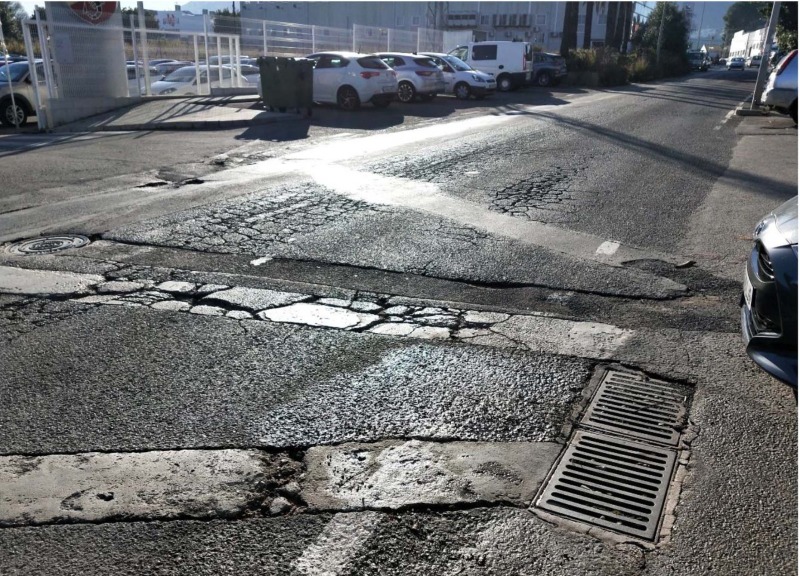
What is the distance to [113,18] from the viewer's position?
62.2ft

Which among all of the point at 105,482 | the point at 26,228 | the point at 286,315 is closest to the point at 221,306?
the point at 286,315

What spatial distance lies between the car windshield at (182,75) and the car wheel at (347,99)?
5.36 meters

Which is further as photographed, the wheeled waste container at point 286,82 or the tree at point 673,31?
the tree at point 673,31

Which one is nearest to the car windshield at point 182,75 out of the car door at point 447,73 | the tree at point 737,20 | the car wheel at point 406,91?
the car wheel at point 406,91

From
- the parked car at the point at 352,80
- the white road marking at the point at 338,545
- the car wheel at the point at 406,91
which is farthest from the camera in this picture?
the car wheel at the point at 406,91

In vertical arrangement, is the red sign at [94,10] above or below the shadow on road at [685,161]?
above

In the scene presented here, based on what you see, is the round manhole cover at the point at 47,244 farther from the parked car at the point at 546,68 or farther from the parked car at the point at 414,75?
the parked car at the point at 546,68

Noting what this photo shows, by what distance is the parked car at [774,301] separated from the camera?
342cm

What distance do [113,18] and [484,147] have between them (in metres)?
11.6

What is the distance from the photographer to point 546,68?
120 ft

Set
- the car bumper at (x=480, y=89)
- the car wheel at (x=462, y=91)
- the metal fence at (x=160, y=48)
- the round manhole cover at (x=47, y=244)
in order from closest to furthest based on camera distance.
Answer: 1. the round manhole cover at (x=47, y=244)
2. the metal fence at (x=160, y=48)
3. the car bumper at (x=480, y=89)
4. the car wheel at (x=462, y=91)

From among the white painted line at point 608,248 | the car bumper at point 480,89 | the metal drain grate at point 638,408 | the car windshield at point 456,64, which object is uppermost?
the car windshield at point 456,64

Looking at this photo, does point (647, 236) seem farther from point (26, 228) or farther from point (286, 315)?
point (26, 228)

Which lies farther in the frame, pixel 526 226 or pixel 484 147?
pixel 484 147
